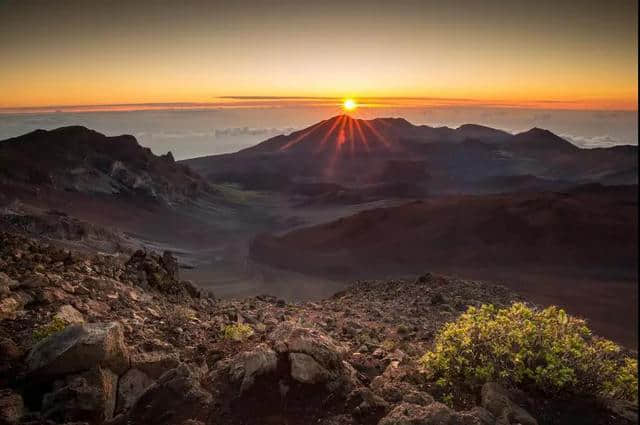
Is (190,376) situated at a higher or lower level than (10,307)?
lower

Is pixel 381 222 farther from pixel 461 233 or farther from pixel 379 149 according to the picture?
pixel 379 149

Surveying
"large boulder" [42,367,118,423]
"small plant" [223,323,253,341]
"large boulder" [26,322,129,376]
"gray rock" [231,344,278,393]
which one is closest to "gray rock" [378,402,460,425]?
"gray rock" [231,344,278,393]

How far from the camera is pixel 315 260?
44.9 meters

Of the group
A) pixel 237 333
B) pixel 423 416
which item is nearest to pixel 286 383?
pixel 423 416

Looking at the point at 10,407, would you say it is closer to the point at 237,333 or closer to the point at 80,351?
the point at 80,351

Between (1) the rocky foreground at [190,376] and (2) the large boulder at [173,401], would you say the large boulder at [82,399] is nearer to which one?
(1) the rocky foreground at [190,376]

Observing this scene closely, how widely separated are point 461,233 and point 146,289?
38229mm

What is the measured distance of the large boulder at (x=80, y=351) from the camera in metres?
5.48

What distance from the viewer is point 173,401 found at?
18.0 ft

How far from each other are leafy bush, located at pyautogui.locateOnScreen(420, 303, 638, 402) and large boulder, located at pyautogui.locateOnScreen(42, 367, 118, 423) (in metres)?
4.23

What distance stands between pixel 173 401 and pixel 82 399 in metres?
1.03

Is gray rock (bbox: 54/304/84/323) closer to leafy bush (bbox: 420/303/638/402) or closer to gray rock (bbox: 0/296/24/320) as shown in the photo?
gray rock (bbox: 0/296/24/320)

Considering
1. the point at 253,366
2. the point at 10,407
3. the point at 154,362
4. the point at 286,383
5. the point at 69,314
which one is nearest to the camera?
the point at 10,407

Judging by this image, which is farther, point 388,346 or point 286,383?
point 388,346
